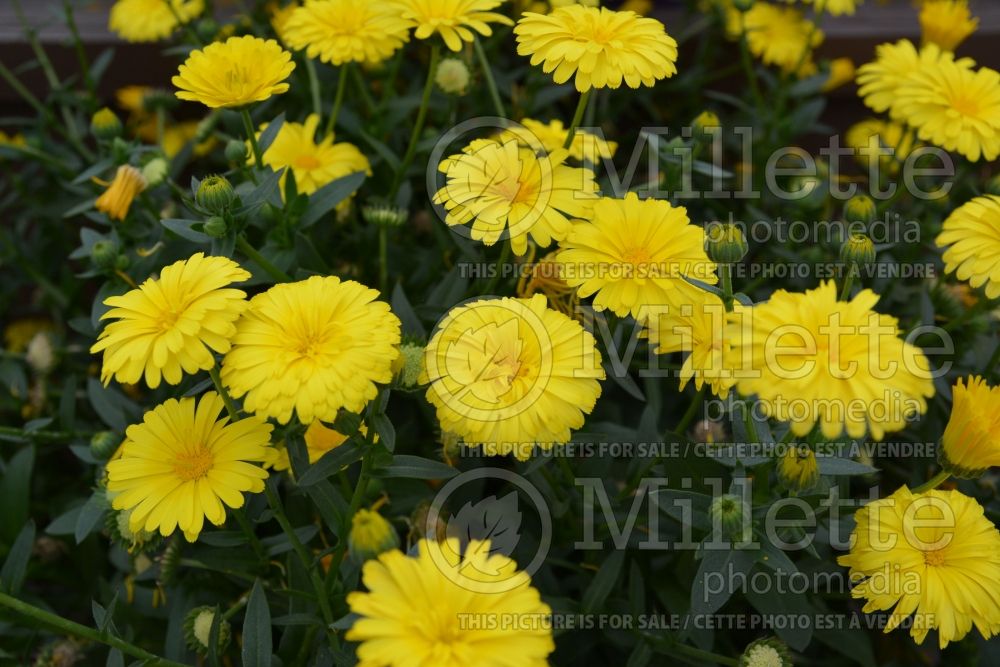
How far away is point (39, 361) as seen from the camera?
162 centimetres

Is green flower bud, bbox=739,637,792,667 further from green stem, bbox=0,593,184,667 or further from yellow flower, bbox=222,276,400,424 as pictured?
green stem, bbox=0,593,184,667

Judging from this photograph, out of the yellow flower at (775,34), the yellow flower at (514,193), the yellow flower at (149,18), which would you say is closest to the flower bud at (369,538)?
the yellow flower at (514,193)

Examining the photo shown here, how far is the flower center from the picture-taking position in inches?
38.9

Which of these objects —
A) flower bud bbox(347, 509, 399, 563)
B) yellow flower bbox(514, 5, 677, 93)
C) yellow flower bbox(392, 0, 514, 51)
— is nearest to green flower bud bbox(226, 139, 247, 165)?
yellow flower bbox(392, 0, 514, 51)

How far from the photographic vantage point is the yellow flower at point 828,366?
0.78 metres

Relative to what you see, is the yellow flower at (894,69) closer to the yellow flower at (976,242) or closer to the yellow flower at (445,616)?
the yellow flower at (976,242)

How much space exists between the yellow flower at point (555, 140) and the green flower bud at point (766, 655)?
0.69 m

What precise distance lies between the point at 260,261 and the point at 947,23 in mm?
1480

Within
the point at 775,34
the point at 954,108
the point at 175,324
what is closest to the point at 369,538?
the point at 175,324

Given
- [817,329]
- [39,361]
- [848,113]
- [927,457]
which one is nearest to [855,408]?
[817,329]

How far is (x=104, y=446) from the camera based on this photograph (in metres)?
1.20

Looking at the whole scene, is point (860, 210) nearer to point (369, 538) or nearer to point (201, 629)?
point (369, 538)

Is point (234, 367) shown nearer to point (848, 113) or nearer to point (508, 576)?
point (508, 576)

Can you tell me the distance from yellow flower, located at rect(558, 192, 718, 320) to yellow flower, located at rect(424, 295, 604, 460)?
3.5 inches
